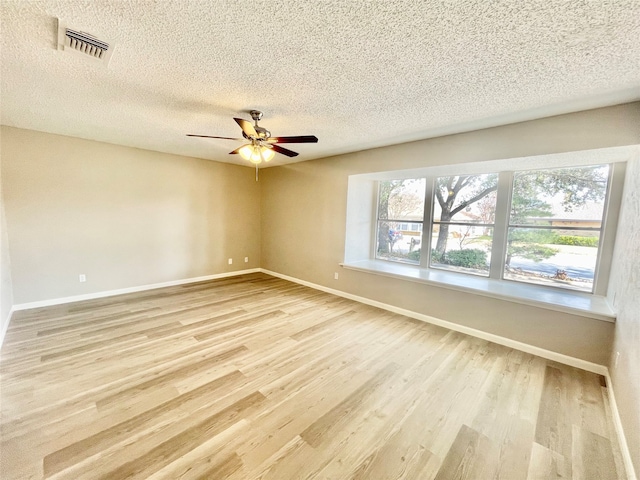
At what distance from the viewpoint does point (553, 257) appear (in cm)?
316

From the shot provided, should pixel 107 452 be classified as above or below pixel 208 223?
below

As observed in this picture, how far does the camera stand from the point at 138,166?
14.4 ft

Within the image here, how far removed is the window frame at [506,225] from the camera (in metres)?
2.71

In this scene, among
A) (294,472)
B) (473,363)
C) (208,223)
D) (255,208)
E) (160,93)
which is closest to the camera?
(294,472)

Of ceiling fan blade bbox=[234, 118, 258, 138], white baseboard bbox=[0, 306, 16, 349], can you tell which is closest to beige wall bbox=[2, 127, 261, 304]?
white baseboard bbox=[0, 306, 16, 349]

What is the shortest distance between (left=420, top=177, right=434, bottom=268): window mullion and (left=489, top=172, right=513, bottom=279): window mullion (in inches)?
34.7

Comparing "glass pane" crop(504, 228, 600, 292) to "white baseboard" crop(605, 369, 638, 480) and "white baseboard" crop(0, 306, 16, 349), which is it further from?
"white baseboard" crop(0, 306, 16, 349)

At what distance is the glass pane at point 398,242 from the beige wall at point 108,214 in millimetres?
3257

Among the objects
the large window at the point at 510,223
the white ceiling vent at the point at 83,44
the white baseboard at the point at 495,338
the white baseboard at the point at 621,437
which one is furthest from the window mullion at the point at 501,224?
the white ceiling vent at the point at 83,44

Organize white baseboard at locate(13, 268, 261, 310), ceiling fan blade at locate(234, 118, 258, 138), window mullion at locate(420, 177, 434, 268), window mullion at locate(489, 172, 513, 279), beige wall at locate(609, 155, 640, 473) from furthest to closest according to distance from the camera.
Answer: window mullion at locate(420, 177, 434, 268)
white baseboard at locate(13, 268, 261, 310)
window mullion at locate(489, 172, 513, 279)
ceiling fan blade at locate(234, 118, 258, 138)
beige wall at locate(609, 155, 640, 473)

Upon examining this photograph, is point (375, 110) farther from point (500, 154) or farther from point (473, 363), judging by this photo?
point (473, 363)

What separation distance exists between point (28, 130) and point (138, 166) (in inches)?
49.9

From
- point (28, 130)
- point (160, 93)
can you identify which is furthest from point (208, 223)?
point (160, 93)

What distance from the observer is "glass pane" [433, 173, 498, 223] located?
3561 millimetres
